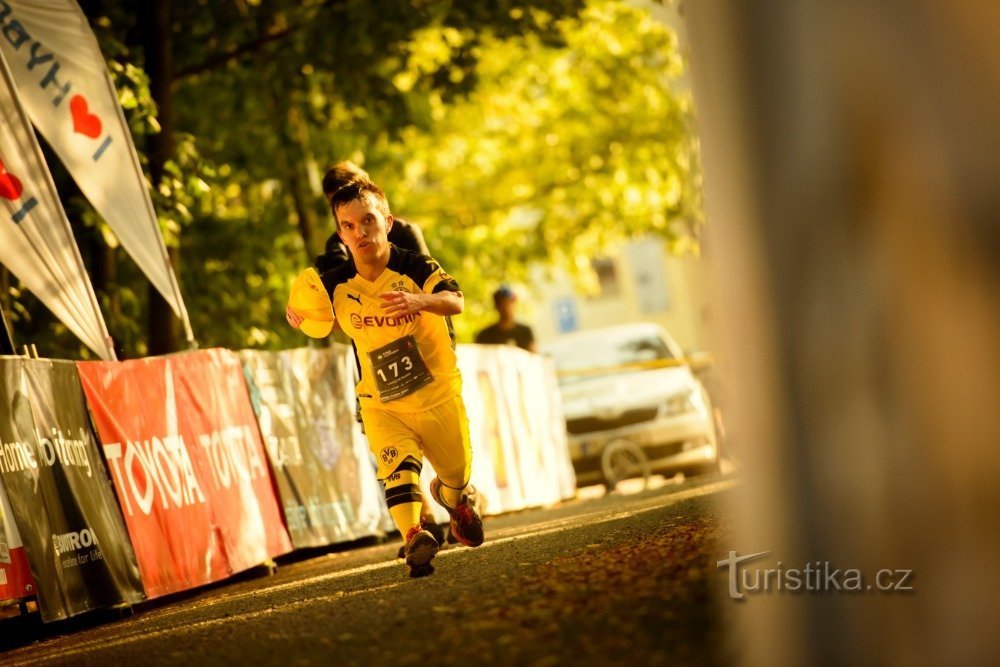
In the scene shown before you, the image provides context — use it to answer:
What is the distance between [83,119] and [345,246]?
3.84m

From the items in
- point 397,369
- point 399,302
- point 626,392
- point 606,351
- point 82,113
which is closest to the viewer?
point 399,302

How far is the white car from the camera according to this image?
63.4 feet

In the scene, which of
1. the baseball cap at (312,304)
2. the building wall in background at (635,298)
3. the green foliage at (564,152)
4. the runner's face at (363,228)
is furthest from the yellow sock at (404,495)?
the building wall in background at (635,298)

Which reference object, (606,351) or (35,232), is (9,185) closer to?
(35,232)

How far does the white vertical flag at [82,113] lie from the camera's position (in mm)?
10867

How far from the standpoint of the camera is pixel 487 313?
28.3 meters

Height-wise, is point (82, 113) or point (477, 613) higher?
point (82, 113)

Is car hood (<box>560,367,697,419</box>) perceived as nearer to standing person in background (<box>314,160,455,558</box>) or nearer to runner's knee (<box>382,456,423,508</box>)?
standing person in background (<box>314,160,455,558</box>)

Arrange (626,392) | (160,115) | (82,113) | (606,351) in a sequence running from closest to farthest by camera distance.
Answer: (82,113)
(160,115)
(626,392)
(606,351)

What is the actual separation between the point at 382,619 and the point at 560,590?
69 cm

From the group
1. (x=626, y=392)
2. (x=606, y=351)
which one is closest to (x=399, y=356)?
(x=626, y=392)

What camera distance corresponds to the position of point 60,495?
28.8ft

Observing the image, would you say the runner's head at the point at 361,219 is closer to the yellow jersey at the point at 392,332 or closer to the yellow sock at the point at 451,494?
the yellow jersey at the point at 392,332

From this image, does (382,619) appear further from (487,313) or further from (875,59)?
(487,313)
